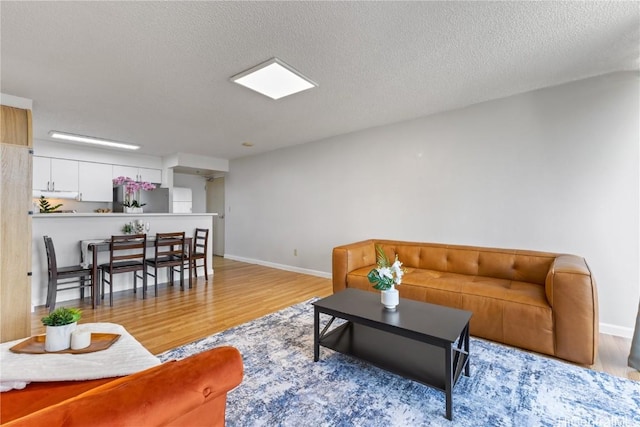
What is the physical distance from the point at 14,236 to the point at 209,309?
1810 millimetres

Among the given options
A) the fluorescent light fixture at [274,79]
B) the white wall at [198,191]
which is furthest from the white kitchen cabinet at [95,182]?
the fluorescent light fixture at [274,79]

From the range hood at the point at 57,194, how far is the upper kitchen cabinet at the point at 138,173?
2.45 feet

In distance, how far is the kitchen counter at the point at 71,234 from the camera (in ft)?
10.9

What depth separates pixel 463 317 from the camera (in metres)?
1.90

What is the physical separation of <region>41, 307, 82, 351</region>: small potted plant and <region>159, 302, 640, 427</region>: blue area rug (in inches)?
35.5

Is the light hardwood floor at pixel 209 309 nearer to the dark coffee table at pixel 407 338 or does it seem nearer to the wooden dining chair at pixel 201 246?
the wooden dining chair at pixel 201 246

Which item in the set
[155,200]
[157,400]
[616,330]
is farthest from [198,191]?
[616,330]

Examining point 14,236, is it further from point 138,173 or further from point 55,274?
point 138,173

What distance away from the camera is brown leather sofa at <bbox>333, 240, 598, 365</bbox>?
2047mm

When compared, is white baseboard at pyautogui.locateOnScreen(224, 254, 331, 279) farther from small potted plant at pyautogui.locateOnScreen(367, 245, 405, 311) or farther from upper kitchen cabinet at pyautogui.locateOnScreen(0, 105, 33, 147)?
upper kitchen cabinet at pyautogui.locateOnScreen(0, 105, 33, 147)

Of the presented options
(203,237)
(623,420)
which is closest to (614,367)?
(623,420)

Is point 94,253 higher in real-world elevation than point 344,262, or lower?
higher

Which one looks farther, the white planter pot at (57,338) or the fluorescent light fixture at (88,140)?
the fluorescent light fixture at (88,140)

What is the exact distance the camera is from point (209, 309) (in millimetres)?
3195
